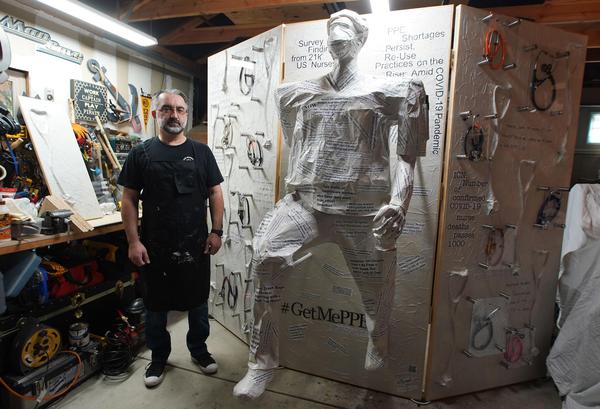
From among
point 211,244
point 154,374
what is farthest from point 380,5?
point 154,374

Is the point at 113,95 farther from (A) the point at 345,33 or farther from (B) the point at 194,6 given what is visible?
(A) the point at 345,33

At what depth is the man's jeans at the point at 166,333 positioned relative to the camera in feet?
6.63

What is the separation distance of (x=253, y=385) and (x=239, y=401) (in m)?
0.64

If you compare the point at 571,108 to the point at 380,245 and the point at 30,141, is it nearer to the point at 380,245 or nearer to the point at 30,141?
the point at 380,245

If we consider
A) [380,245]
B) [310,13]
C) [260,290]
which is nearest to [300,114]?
[380,245]

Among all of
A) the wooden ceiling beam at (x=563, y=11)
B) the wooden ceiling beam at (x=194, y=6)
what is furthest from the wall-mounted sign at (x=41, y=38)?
the wooden ceiling beam at (x=563, y=11)

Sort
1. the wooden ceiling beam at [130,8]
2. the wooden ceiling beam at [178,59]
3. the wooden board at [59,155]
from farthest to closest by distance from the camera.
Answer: the wooden ceiling beam at [178,59]
the wooden ceiling beam at [130,8]
the wooden board at [59,155]

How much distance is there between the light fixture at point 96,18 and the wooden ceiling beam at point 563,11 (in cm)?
314

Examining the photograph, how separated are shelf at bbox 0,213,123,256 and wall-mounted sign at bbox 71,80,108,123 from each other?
121cm

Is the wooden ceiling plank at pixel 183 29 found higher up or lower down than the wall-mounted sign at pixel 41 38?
higher up

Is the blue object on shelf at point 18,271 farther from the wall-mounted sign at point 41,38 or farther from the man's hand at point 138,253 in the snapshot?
the wall-mounted sign at point 41,38

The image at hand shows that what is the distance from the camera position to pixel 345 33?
1.40 meters

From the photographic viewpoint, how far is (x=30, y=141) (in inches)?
95.6

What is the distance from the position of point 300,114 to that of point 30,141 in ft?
7.09
